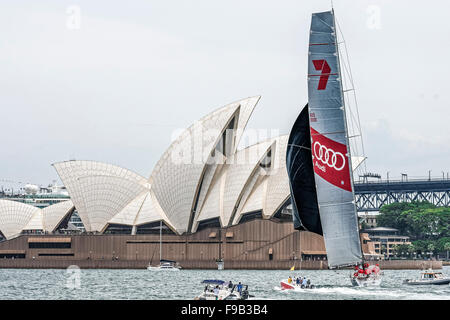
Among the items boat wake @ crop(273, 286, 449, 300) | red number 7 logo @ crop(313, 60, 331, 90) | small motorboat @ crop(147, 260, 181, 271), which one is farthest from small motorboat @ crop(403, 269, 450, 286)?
small motorboat @ crop(147, 260, 181, 271)

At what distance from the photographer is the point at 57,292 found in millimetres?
48594

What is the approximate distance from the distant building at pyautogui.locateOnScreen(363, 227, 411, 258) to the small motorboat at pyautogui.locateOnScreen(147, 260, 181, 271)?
47.0 m

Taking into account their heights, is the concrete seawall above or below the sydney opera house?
below

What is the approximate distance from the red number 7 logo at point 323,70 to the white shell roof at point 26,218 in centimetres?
6459

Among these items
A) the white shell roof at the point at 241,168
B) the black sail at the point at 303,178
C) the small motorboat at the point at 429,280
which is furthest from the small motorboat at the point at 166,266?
the black sail at the point at 303,178

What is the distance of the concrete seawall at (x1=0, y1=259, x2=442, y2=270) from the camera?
86812 mm

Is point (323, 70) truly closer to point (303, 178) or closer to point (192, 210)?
point (303, 178)

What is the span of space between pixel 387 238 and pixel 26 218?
56096 mm

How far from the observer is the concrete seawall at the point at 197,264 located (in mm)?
86812

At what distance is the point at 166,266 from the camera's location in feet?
286

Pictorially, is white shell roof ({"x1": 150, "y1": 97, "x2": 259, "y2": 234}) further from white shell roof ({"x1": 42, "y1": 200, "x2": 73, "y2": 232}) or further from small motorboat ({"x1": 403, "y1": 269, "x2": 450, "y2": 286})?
small motorboat ({"x1": 403, "y1": 269, "x2": 450, "y2": 286})

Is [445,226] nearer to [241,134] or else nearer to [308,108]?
[241,134]

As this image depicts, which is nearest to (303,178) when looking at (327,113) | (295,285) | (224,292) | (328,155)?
(328,155)

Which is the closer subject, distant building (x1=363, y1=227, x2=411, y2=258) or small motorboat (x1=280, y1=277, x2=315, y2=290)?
small motorboat (x1=280, y1=277, x2=315, y2=290)
